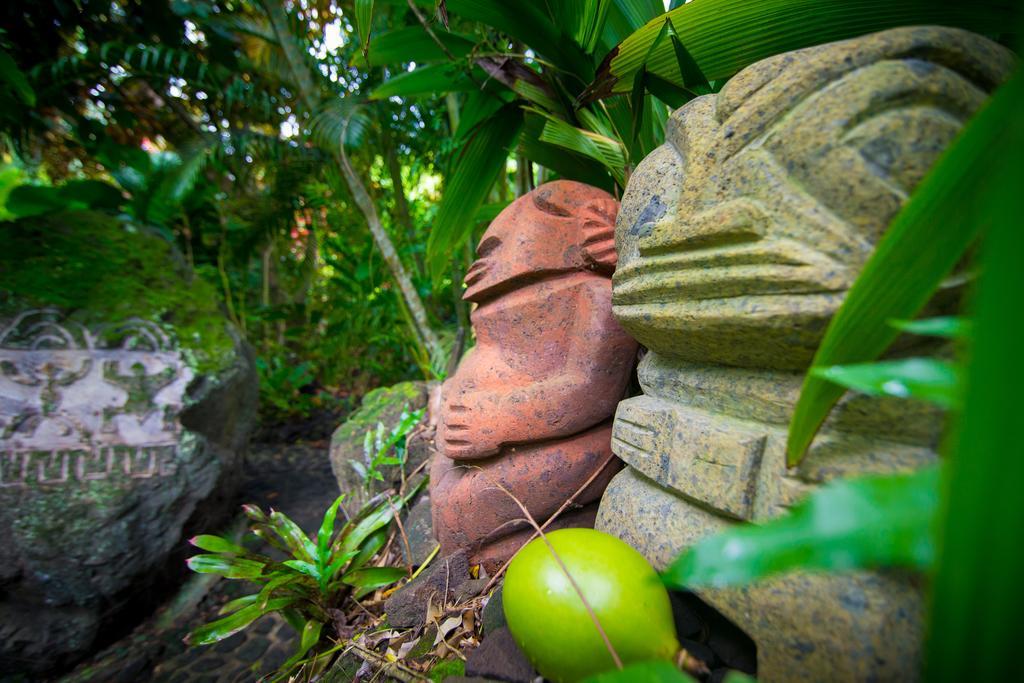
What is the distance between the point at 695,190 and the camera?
2.60 ft

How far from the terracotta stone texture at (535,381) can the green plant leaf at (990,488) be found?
0.83m

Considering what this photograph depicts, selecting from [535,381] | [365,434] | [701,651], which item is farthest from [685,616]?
[365,434]

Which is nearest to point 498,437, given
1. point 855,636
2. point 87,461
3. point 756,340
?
point 756,340

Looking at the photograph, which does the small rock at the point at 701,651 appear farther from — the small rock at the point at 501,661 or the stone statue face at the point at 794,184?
the stone statue face at the point at 794,184

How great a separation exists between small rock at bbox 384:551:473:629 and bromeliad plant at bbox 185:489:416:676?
0.19m

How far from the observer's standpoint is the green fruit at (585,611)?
0.64 m

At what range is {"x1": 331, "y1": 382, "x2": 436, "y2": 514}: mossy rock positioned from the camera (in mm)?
2017

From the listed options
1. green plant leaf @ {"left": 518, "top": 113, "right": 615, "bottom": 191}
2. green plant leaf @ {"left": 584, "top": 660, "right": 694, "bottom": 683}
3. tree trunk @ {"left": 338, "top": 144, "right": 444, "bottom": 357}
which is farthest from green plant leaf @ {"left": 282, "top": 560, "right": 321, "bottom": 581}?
tree trunk @ {"left": 338, "top": 144, "right": 444, "bottom": 357}

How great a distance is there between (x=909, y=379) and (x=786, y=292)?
0.29 m

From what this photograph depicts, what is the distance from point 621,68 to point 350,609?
1721 millimetres

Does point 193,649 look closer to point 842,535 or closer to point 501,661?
point 501,661

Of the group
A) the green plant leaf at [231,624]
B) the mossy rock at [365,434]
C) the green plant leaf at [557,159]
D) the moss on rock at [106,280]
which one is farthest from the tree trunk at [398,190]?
the green plant leaf at [231,624]

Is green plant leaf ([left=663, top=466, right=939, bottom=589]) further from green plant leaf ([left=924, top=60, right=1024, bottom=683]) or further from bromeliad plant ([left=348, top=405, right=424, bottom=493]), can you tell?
bromeliad plant ([left=348, top=405, right=424, bottom=493])

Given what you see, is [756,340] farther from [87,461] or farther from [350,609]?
[87,461]
